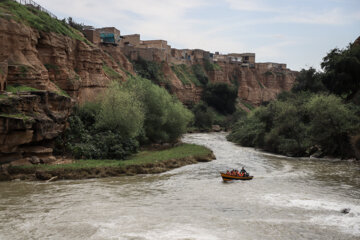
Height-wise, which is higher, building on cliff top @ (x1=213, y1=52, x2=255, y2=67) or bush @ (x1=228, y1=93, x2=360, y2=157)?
building on cliff top @ (x1=213, y1=52, x2=255, y2=67)

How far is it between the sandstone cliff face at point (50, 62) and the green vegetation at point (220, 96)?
4814 centimetres

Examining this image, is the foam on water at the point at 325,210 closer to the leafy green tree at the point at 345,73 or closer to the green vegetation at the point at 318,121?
the green vegetation at the point at 318,121

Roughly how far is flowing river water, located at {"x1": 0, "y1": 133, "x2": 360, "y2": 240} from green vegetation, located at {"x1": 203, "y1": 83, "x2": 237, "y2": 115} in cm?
6457

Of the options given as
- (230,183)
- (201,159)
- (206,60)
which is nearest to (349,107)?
(201,159)

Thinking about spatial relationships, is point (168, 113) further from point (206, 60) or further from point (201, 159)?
point (206, 60)

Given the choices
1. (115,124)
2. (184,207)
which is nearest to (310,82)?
(115,124)

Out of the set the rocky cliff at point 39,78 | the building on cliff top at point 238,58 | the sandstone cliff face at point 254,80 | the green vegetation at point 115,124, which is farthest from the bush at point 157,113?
the building on cliff top at point 238,58

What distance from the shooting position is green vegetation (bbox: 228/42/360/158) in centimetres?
3703

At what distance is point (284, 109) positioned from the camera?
45938 millimetres

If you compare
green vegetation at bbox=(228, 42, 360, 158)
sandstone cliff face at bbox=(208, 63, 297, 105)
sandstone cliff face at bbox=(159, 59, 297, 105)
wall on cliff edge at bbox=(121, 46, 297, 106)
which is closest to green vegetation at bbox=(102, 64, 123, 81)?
green vegetation at bbox=(228, 42, 360, 158)

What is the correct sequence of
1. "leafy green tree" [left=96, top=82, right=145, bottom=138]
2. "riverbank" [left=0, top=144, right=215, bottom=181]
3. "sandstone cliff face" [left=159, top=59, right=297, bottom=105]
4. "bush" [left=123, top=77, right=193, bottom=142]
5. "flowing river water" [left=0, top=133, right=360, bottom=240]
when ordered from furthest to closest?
"sandstone cliff face" [left=159, top=59, right=297, bottom=105] < "bush" [left=123, top=77, right=193, bottom=142] < "leafy green tree" [left=96, top=82, right=145, bottom=138] < "riverbank" [left=0, top=144, right=215, bottom=181] < "flowing river water" [left=0, top=133, right=360, bottom=240]

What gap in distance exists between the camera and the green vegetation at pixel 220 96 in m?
93.1

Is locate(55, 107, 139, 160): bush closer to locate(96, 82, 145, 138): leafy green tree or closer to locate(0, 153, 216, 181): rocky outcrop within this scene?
locate(96, 82, 145, 138): leafy green tree

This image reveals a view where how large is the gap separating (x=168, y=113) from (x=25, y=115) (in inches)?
827
